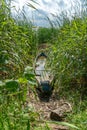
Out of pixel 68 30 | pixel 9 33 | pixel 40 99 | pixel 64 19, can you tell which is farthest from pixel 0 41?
pixel 64 19

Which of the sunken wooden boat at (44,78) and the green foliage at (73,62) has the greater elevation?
the green foliage at (73,62)

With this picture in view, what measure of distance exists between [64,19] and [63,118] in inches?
126

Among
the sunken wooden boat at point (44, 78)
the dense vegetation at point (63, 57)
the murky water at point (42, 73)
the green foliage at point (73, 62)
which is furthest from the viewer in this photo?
the murky water at point (42, 73)

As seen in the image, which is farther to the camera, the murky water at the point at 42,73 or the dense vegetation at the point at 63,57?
the murky water at the point at 42,73

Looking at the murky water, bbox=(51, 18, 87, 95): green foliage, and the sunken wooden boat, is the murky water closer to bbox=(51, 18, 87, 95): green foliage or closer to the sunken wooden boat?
the sunken wooden boat

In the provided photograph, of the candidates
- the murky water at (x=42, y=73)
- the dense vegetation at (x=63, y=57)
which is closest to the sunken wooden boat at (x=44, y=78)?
the murky water at (x=42, y=73)

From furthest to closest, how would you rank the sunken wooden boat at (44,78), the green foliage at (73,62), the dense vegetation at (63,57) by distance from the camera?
the sunken wooden boat at (44,78)
the green foliage at (73,62)
the dense vegetation at (63,57)

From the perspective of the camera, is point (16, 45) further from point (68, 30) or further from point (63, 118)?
point (68, 30)

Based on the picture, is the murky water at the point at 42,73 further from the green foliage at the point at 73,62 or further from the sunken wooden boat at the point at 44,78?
the green foliage at the point at 73,62

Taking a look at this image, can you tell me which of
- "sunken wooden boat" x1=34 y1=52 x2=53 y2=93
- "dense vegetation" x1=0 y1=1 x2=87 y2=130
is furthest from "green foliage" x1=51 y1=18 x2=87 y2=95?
"sunken wooden boat" x1=34 y1=52 x2=53 y2=93

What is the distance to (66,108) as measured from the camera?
409 cm

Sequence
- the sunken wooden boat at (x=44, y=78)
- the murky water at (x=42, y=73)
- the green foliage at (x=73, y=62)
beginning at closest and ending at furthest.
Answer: the green foliage at (x=73, y=62)
the sunken wooden boat at (x=44, y=78)
the murky water at (x=42, y=73)

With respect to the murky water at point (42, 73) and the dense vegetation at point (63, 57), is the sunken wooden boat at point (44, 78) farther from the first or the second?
the dense vegetation at point (63, 57)

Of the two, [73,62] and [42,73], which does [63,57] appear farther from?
[42,73]
